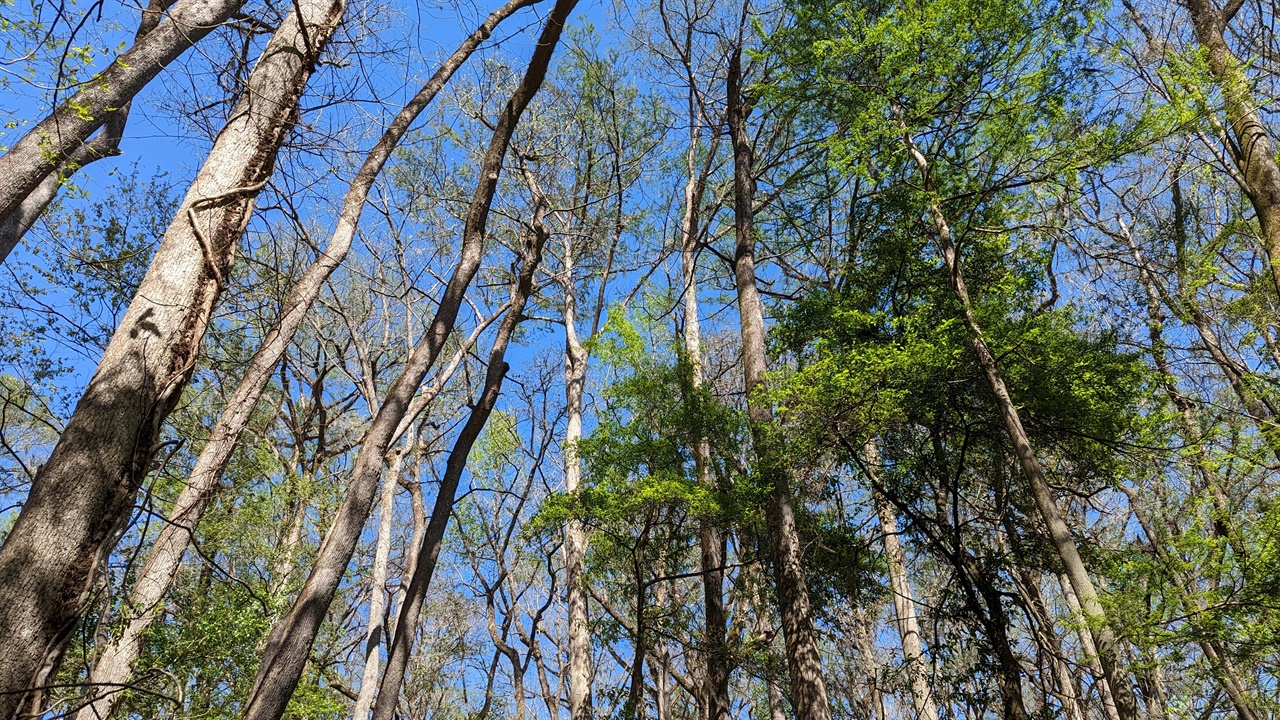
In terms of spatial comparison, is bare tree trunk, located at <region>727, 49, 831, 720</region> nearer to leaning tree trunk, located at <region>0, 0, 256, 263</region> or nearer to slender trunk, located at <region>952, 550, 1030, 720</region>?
slender trunk, located at <region>952, 550, 1030, 720</region>

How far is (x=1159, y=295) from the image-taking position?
9.90 metres

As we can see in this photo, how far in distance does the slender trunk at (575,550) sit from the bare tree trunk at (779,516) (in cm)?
214

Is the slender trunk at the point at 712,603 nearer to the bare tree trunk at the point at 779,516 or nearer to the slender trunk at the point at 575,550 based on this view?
the bare tree trunk at the point at 779,516

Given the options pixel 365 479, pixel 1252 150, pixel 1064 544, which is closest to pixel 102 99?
pixel 365 479

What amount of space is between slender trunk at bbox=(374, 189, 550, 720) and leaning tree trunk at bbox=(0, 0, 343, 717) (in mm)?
1897

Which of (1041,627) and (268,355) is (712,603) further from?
(268,355)

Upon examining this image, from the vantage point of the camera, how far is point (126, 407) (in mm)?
2695

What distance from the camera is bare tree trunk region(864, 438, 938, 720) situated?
780 cm

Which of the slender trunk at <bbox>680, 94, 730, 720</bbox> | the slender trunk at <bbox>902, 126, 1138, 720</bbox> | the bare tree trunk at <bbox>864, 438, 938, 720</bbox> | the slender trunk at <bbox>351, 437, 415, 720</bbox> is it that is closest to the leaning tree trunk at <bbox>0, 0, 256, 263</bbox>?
the slender trunk at <bbox>680, 94, 730, 720</bbox>

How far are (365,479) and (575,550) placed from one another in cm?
595

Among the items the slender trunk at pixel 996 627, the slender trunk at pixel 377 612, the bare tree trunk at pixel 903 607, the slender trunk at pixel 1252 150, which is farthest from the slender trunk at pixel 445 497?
the slender trunk at pixel 1252 150

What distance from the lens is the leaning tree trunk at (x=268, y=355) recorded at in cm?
389

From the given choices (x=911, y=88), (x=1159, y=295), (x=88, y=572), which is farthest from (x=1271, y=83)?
(x=88, y=572)

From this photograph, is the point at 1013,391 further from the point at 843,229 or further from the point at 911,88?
the point at 843,229
